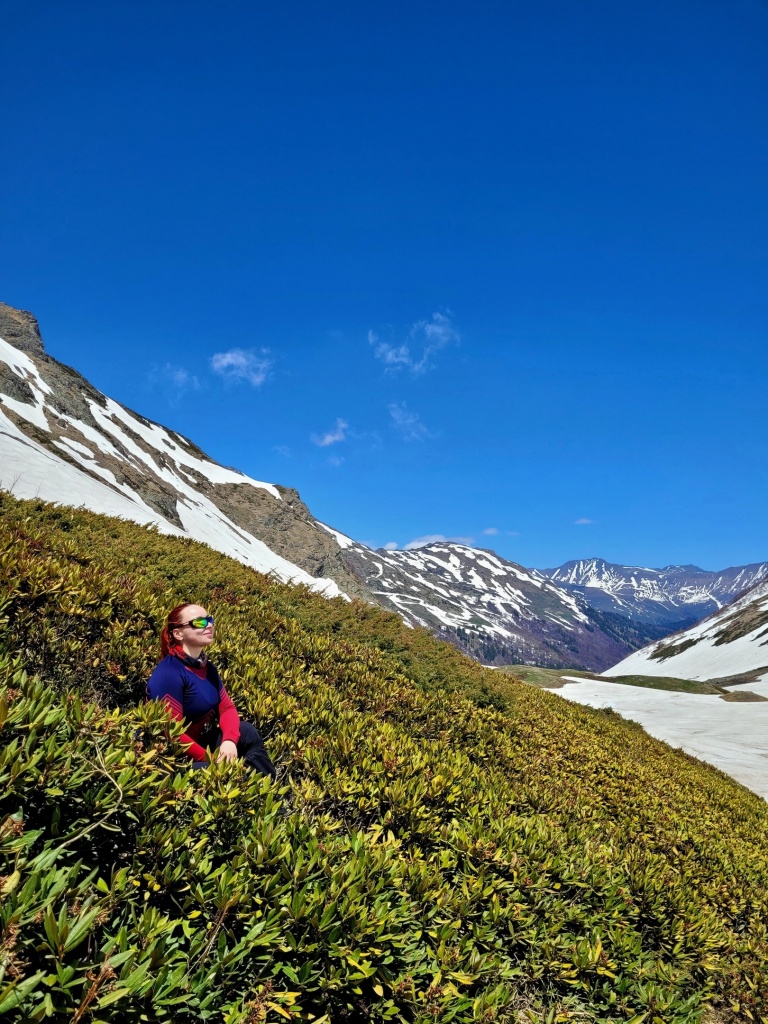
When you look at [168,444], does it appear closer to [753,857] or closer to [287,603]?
[287,603]

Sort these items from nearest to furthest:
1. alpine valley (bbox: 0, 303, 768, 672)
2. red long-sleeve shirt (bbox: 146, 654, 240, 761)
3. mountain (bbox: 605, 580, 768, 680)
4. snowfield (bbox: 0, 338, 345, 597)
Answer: red long-sleeve shirt (bbox: 146, 654, 240, 761) < snowfield (bbox: 0, 338, 345, 597) < alpine valley (bbox: 0, 303, 768, 672) < mountain (bbox: 605, 580, 768, 680)

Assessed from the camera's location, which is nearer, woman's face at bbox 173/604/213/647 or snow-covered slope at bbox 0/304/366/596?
woman's face at bbox 173/604/213/647

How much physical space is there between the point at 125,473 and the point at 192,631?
40.4 meters

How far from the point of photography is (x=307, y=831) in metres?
3.47

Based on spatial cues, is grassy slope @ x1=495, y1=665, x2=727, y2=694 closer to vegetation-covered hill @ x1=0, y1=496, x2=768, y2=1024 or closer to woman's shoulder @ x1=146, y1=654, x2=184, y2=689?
vegetation-covered hill @ x1=0, y1=496, x2=768, y2=1024

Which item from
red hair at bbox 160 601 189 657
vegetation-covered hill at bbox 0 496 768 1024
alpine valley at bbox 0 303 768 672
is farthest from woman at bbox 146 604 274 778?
alpine valley at bbox 0 303 768 672

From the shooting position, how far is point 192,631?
5117 millimetres

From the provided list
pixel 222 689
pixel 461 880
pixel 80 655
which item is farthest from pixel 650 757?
pixel 80 655

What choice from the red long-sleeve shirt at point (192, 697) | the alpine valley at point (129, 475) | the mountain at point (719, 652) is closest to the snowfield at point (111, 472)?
the alpine valley at point (129, 475)

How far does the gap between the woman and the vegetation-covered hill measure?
0.44m

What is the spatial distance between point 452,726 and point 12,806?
677 cm

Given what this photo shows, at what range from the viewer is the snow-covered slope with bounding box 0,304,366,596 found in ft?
82.9

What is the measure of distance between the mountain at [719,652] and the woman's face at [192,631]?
85094mm

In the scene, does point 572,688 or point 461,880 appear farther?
point 572,688
